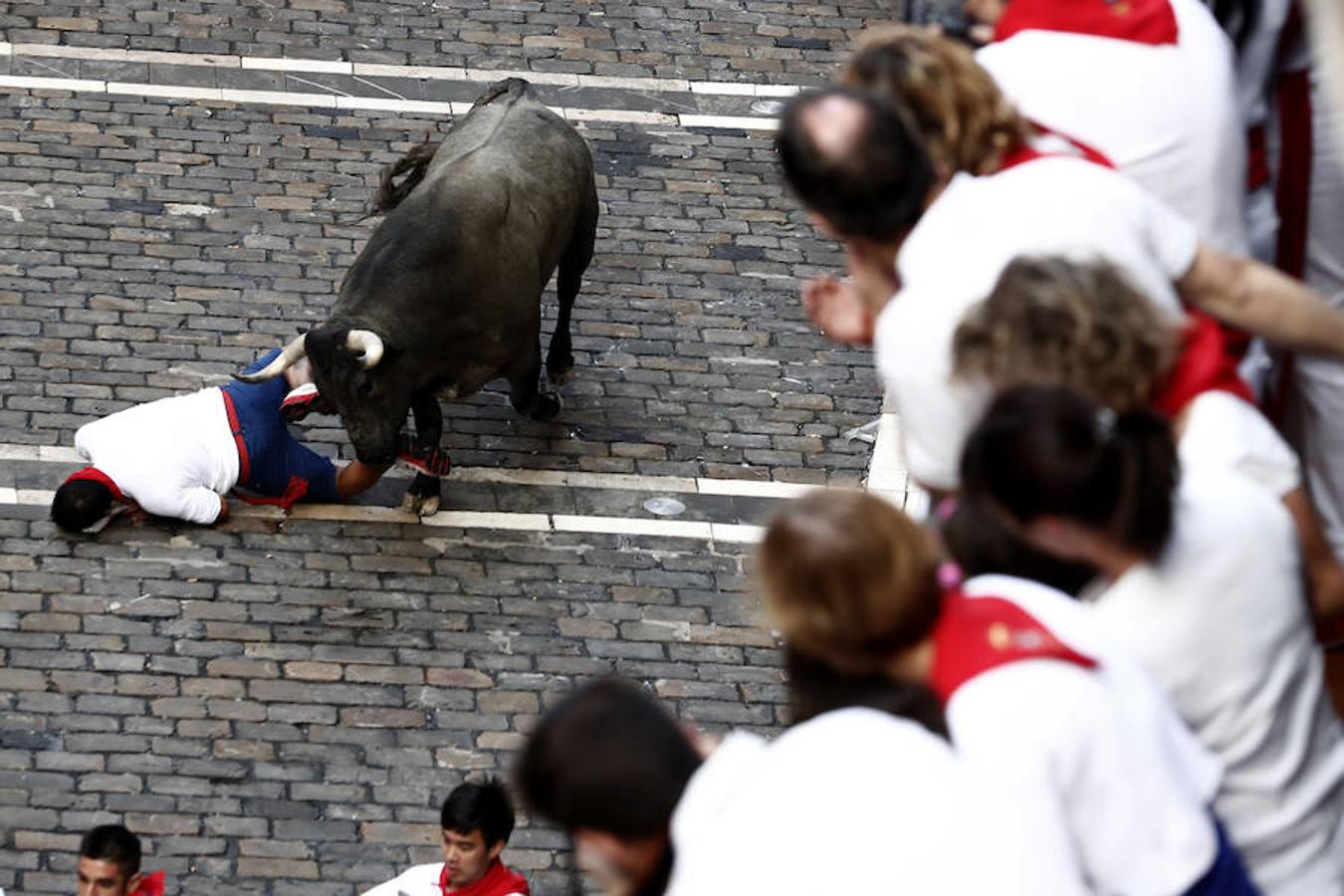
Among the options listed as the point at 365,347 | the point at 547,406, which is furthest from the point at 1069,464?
the point at 547,406

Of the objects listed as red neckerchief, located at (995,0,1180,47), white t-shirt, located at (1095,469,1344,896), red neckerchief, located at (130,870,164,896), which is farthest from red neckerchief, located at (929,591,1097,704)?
red neckerchief, located at (130,870,164,896)

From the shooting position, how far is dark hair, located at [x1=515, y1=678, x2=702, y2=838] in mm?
4328

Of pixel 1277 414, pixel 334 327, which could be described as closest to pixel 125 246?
pixel 334 327

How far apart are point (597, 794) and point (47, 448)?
34.5 ft

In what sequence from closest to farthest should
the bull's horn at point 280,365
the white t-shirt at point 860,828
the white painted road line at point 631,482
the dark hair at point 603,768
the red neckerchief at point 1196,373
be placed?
the white t-shirt at point 860,828 < the dark hair at point 603,768 < the red neckerchief at point 1196,373 < the bull's horn at point 280,365 < the white painted road line at point 631,482

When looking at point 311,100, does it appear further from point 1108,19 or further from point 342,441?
point 1108,19

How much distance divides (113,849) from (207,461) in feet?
15.5

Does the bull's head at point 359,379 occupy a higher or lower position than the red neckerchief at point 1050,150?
lower

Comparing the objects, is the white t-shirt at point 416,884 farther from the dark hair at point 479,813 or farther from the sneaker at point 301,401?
the sneaker at point 301,401

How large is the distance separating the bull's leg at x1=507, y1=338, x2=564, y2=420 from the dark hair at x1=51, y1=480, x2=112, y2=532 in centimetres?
268

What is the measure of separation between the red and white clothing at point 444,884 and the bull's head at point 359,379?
14.0ft

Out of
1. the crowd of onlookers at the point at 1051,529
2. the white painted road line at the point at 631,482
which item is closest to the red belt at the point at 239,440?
the white painted road line at the point at 631,482

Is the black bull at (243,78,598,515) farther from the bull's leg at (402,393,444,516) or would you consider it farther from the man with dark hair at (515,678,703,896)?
the man with dark hair at (515,678,703,896)

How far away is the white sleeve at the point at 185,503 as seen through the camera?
1339 centimetres
